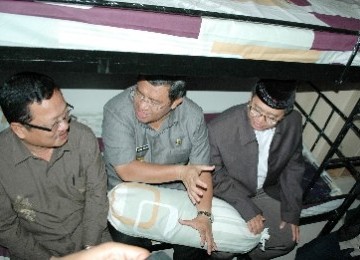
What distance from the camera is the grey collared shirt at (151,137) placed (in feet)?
6.92

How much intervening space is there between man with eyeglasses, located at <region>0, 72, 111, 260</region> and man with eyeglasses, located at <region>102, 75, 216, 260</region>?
161 millimetres

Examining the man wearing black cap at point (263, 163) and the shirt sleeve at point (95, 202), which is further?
the man wearing black cap at point (263, 163)

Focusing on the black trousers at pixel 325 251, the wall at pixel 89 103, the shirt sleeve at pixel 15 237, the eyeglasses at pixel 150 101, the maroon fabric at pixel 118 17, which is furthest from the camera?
the wall at pixel 89 103

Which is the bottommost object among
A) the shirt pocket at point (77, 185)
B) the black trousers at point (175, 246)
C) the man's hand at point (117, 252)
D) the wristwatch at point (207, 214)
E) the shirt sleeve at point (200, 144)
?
the black trousers at point (175, 246)

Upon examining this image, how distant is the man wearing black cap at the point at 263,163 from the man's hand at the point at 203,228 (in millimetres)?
353

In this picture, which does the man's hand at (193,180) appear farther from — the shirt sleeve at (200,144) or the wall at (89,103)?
the wall at (89,103)

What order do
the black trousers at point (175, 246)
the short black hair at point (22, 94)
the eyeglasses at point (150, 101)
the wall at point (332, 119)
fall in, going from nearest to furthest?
the short black hair at point (22, 94) → the eyeglasses at point (150, 101) → the black trousers at point (175, 246) → the wall at point (332, 119)

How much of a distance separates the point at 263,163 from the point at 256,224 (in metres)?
0.47

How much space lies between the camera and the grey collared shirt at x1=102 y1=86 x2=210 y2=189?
2.11 meters

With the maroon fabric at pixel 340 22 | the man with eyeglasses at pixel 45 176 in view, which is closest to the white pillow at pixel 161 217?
the man with eyeglasses at pixel 45 176

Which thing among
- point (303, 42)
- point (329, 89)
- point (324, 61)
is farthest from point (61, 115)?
point (329, 89)

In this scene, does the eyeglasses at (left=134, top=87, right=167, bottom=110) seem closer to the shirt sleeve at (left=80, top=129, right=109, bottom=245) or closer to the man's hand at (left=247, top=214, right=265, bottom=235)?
the shirt sleeve at (left=80, top=129, right=109, bottom=245)

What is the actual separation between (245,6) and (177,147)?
1022 mm

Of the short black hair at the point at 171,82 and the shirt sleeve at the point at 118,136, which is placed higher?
the short black hair at the point at 171,82
